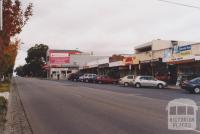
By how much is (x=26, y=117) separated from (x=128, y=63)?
4679cm

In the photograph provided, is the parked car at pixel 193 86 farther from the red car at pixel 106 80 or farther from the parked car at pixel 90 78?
the parked car at pixel 90 78

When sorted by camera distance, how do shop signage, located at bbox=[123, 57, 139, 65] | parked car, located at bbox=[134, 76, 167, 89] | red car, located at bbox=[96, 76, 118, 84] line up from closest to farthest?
parked car, located at bbox=[134, 76, 167, 89] < shop signage, located at bbox=[123, 57, 139, 65] < red car, located at bbox=[96, 76, 118, 84]

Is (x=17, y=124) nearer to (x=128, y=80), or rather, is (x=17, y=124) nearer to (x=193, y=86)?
(x=193, y=86)

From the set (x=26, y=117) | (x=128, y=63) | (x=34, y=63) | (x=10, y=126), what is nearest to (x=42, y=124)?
(x=10, y=126)

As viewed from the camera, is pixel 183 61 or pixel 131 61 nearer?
pixel 183 61

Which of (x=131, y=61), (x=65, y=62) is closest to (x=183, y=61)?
(x=131, y=61)

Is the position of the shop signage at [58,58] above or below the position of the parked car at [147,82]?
above

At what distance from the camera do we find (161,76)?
5128 cm

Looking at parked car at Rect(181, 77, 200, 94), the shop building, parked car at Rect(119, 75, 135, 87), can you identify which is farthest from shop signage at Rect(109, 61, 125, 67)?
the shop building

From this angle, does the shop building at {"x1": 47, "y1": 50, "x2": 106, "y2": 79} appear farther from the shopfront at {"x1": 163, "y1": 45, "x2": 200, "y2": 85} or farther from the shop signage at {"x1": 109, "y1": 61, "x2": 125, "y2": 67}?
the shopfront at {"x1": 163, "y1": 45, "x2": 200, "y2": 85}

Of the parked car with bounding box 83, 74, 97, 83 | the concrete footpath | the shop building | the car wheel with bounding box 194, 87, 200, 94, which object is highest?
the shop building

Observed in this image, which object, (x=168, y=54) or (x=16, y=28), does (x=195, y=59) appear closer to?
(x=168, y=54)

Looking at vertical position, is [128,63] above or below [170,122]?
above

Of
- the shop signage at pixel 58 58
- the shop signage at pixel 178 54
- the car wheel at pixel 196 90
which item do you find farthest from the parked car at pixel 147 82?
the shop signage at pixel 58 58
